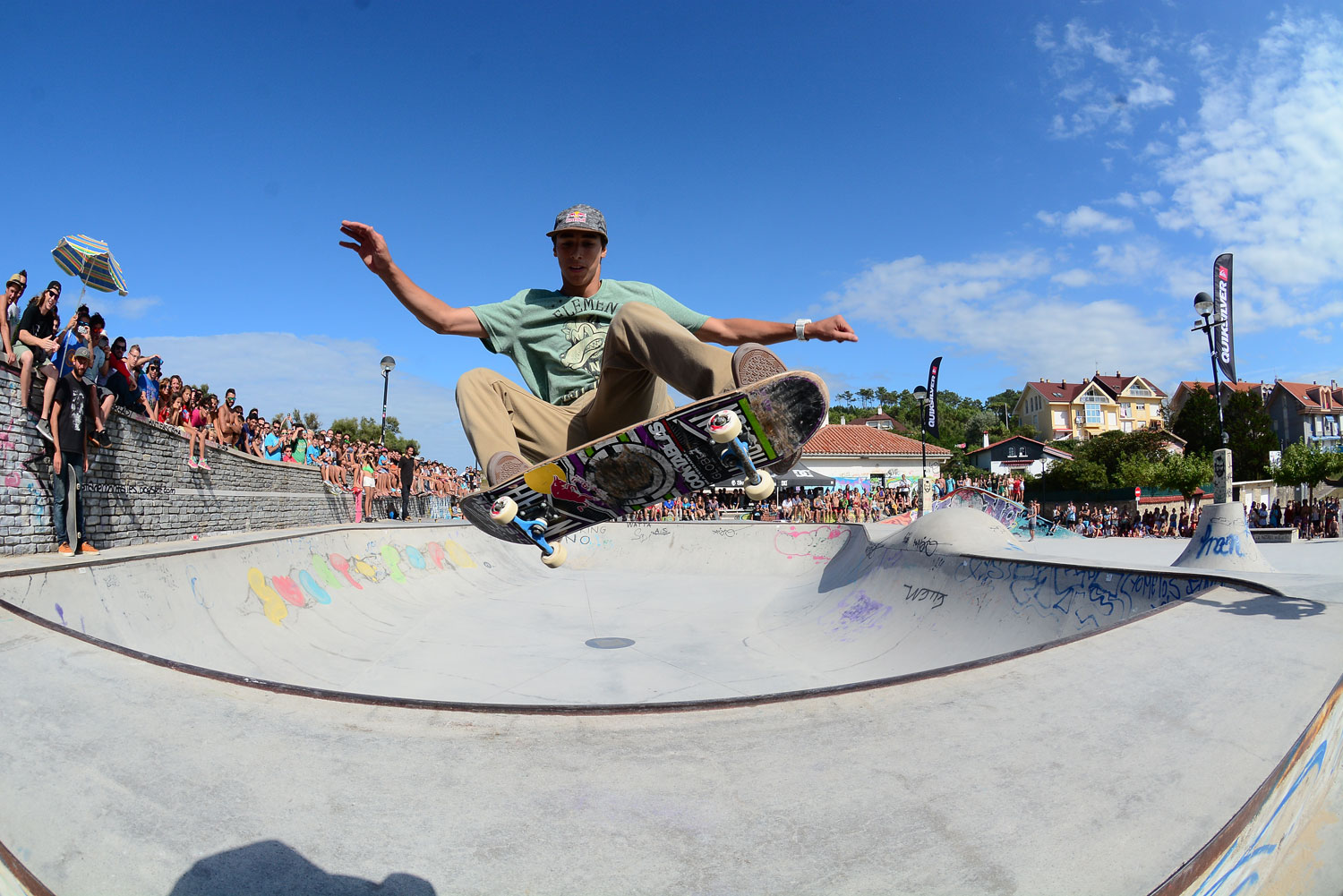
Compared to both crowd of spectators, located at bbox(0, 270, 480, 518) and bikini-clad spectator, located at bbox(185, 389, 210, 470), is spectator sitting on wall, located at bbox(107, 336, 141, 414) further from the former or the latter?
bikini-clad spectator, located at bbox(185, 389, 210, 470)

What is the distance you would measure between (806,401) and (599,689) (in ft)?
15.0

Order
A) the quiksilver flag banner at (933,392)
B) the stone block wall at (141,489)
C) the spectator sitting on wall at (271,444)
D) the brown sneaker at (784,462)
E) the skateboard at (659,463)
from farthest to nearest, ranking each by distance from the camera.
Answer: the quiksilver flag banner at (933,392) < the spectator sitting on wall at (271,444) < the stone block wall at (141,489) < the brown sneaker at (784,462) < the skateboard at (659,463)

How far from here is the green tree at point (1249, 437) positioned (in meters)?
47.5

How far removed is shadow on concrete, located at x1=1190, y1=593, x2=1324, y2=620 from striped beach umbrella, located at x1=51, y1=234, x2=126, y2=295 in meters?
12.1

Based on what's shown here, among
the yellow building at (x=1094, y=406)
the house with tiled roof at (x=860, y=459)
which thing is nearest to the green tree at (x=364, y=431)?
the house with tiled roof at (x=860, y=459)

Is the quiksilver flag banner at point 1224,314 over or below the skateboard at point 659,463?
over

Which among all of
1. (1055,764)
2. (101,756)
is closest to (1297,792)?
(1055,764)

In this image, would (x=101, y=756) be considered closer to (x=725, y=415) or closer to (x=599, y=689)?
(x=725, y=415)

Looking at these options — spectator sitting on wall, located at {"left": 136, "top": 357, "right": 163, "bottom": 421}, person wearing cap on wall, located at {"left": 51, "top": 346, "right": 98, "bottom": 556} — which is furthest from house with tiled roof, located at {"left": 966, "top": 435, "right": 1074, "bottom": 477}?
person wearing cap on wall, located at {"left": 51, "top": 346, "right": 98, "bottom": 556}

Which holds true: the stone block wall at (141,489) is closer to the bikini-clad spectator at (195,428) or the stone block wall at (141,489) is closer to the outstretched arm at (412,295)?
the bikini-clad spectator at (195,428)

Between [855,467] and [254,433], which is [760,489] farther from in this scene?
[855,467]

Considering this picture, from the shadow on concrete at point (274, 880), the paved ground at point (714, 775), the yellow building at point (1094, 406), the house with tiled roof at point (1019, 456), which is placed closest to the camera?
the shadow on concrete at point (274, 880)

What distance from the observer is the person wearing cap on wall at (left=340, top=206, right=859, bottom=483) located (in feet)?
14.5

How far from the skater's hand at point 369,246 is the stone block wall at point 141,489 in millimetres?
5593
